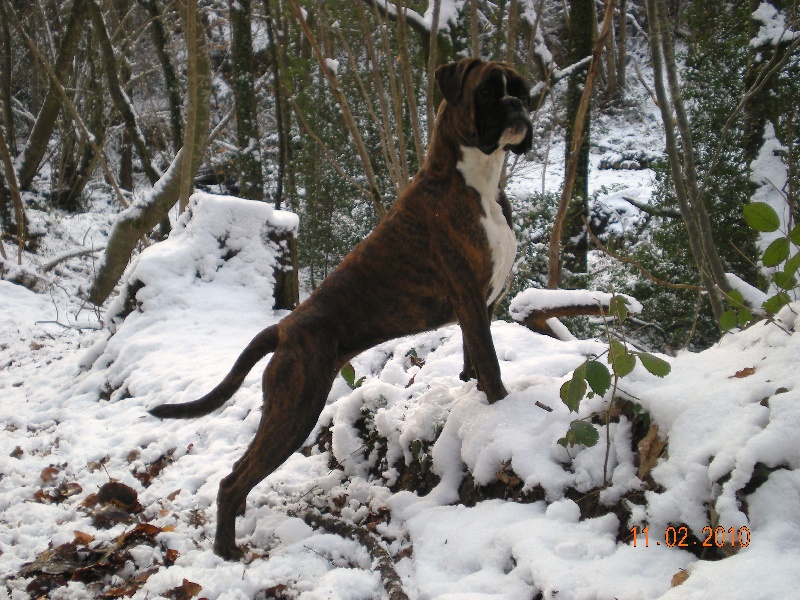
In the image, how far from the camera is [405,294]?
2588mm

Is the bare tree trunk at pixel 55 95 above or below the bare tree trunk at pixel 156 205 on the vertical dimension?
above

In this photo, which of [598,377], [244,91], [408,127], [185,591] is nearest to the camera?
[598,377]

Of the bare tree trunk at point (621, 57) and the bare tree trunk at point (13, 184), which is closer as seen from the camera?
the bare tree trunk at point (13, 184)

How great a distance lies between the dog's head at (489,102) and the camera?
2.24 m

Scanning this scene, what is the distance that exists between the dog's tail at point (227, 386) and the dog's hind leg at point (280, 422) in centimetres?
15

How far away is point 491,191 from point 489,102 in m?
0.38

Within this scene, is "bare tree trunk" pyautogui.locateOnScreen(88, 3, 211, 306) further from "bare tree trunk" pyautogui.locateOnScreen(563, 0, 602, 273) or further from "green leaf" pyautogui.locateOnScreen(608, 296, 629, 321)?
"green leaf" pyautogui.locateOnScreen(608, 296, 629, 321)

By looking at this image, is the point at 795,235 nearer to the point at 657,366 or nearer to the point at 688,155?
the point at 657,366

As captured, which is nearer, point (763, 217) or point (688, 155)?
point (763, 217)

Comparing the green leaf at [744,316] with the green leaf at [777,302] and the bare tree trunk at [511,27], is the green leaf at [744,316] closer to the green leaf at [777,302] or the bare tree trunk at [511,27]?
the green leaf at [777,302]

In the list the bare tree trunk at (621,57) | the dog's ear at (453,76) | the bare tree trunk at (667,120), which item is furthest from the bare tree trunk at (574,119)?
the bare tree trunk at (621,57)

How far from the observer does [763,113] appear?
5027 millimetres

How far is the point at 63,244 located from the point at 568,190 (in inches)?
466

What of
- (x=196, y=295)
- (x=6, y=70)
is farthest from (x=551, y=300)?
(x=6, y=70)
